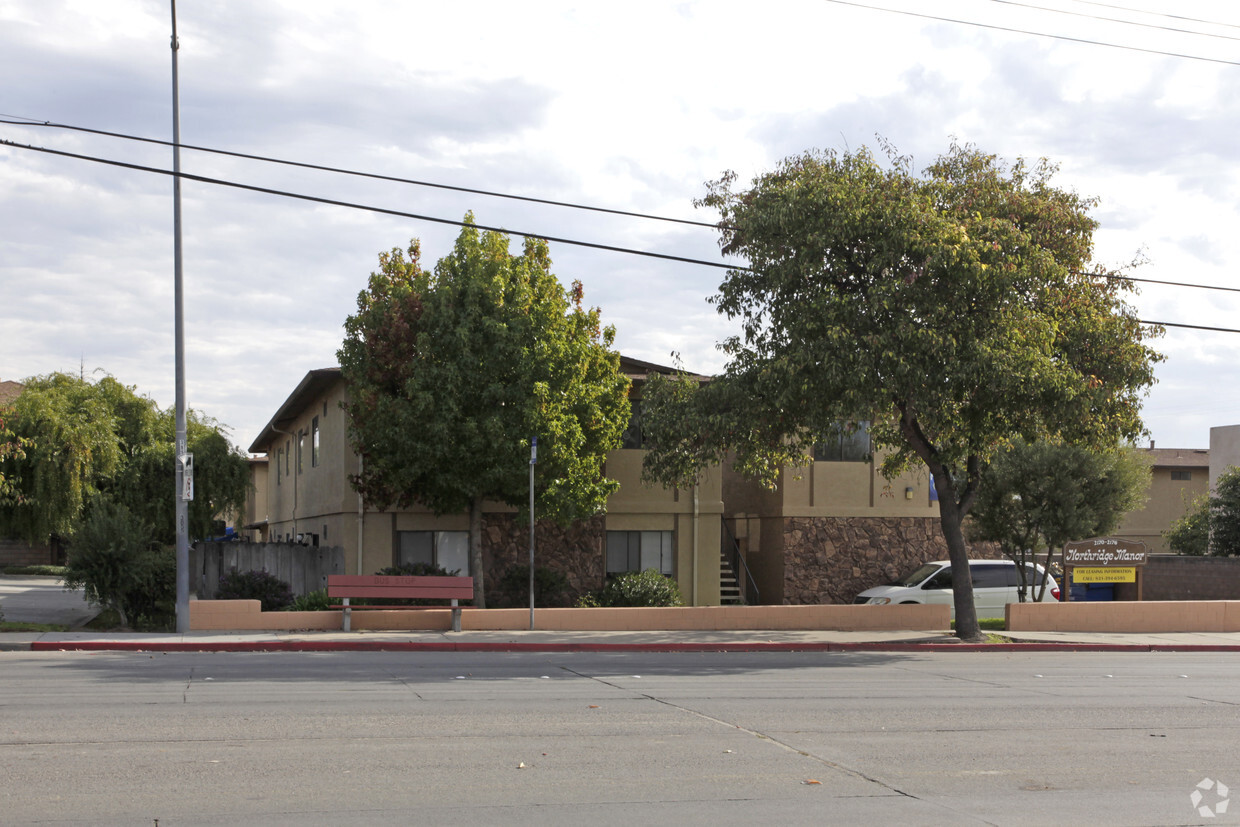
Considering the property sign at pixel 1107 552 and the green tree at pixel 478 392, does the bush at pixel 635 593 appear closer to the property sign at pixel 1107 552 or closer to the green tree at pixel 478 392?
the green tree at pixel 478 392

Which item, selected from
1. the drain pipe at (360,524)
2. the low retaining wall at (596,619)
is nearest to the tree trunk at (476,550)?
the low retaining wall at (596,619)

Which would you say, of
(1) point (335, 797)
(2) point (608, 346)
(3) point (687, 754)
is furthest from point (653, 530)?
(1) point (335, 797)

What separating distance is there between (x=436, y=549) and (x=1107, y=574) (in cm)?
1476

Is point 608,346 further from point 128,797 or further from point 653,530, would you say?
point 128,797

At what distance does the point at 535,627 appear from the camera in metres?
20.4

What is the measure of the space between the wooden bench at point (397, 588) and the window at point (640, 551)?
6.70 metres

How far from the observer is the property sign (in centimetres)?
2481

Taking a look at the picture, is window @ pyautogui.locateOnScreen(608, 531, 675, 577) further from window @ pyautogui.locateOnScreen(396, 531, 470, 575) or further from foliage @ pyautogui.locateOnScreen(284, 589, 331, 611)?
foliage @ pyautogui.locateOnScreen(284, 589, 331, 611)

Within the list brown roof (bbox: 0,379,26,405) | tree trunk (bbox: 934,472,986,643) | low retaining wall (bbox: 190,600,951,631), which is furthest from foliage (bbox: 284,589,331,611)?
brown roof (bbox: 0,379,26,405)

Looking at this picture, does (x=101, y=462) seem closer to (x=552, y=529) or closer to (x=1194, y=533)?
(x=552, y=529)

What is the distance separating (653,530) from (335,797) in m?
19.0

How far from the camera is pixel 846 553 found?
27609 millimetres

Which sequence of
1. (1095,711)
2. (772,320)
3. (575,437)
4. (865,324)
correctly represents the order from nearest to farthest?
(1095,711) < (865,324) < (772,320) < (575,437)

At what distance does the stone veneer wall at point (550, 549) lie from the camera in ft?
81.1
